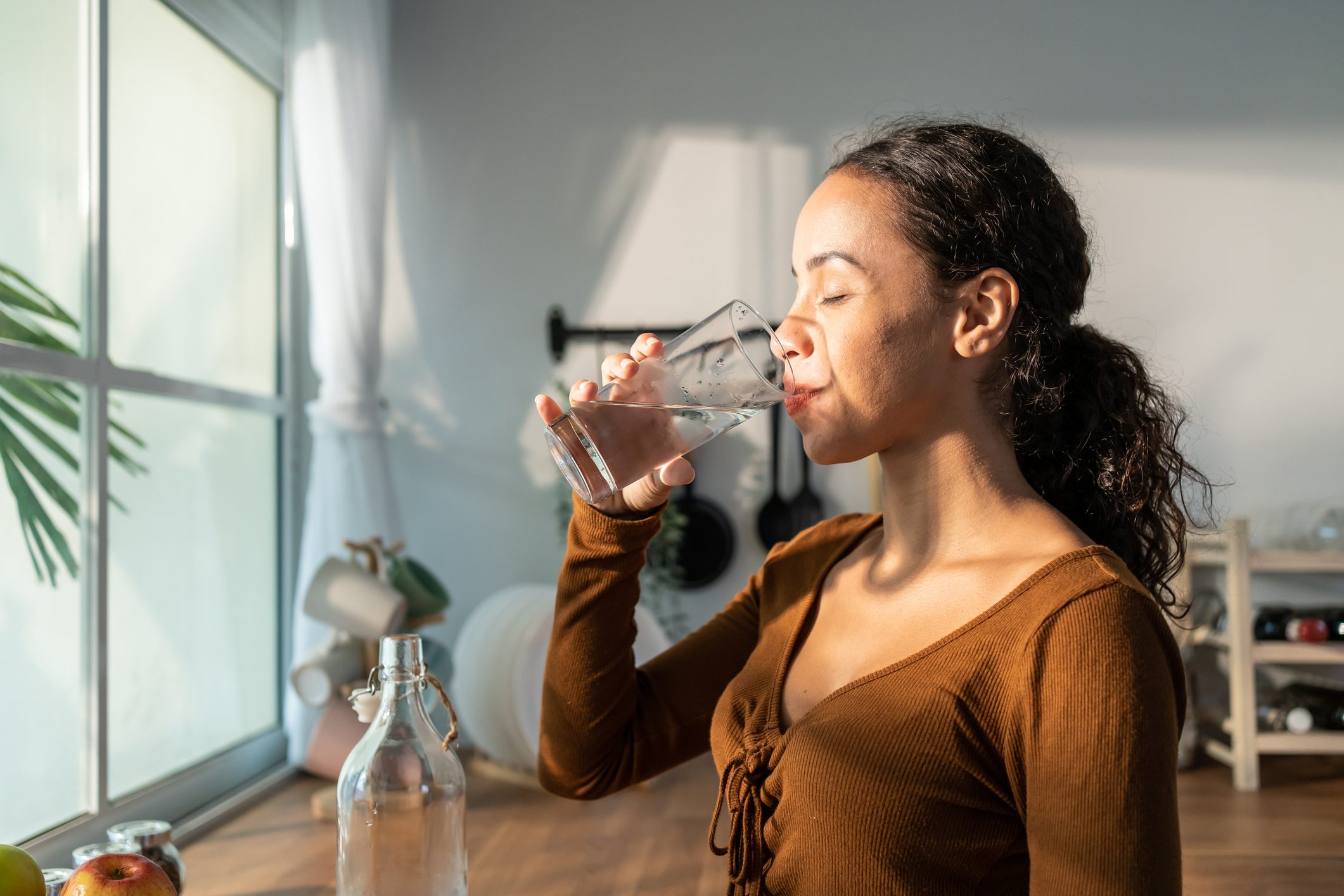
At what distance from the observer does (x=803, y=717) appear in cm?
95

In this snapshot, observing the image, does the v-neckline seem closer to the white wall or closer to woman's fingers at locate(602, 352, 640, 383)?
woman's fingers at locate(602, 352, 640, 383)

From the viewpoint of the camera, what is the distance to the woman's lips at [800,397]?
96cm

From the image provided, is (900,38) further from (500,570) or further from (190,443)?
(190,443)

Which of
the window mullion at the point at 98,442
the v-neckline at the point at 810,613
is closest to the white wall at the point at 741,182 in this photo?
the window mullion at the point at 98,442

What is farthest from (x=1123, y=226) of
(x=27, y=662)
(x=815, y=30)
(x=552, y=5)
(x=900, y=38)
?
(x=27, y=662)

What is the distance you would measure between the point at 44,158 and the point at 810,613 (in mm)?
1585

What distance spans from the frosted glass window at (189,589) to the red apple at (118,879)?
47.4 inches

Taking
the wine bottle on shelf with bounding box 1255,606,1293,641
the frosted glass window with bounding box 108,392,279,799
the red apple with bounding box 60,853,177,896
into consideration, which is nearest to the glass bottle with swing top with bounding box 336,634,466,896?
the red apple with bounding box 60,853,177,896

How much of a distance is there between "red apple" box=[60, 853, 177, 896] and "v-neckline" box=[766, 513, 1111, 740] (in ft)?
1.86

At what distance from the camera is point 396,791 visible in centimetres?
79

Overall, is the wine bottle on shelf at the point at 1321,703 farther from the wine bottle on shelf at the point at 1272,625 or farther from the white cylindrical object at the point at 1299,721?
the wine bottle on shelf at the point at 1272,625

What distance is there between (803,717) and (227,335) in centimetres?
210

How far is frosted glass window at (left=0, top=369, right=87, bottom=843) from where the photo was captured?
1707 millimetres

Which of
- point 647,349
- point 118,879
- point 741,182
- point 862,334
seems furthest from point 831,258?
point 741,182
